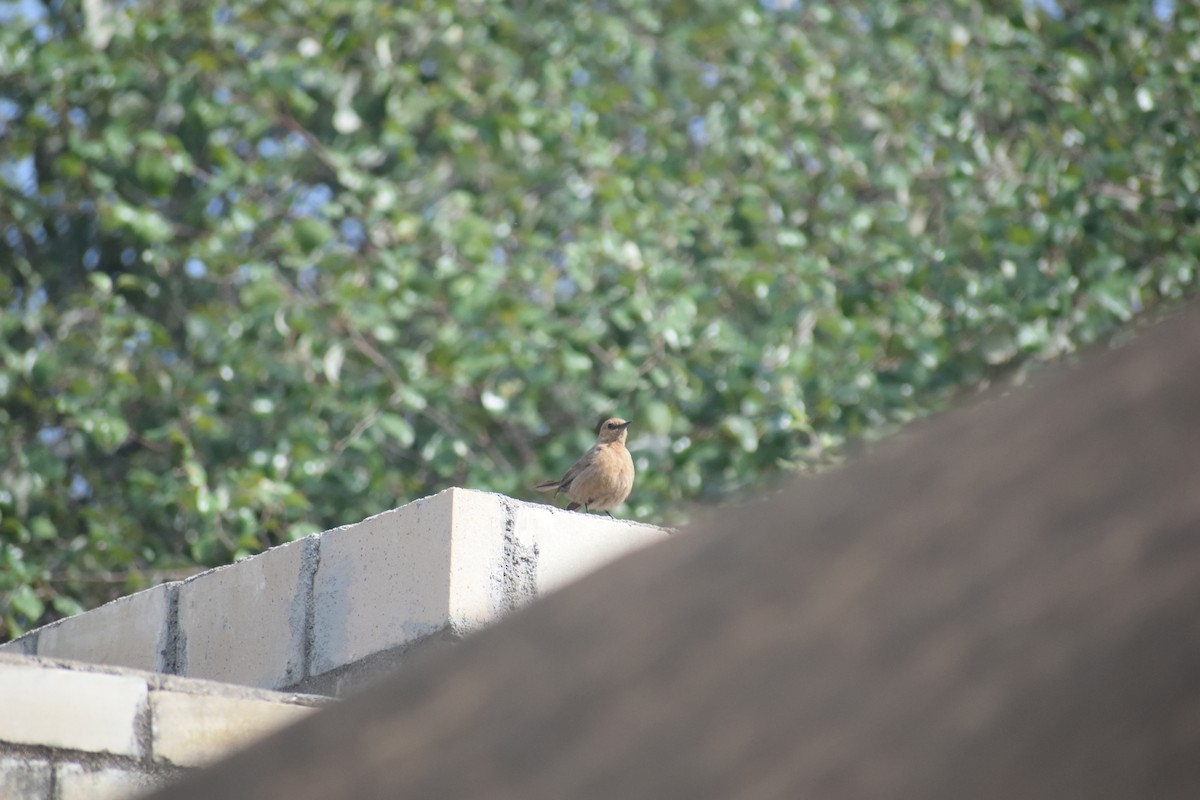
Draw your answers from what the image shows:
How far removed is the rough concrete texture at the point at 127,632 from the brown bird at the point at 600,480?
7.30 ft

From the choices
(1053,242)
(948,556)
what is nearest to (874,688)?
(948,556)

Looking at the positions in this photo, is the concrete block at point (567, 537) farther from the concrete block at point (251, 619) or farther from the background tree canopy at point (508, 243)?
the background tree canopy at point (508, 243)

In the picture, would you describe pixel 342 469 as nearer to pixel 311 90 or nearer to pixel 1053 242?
pixel 311 90

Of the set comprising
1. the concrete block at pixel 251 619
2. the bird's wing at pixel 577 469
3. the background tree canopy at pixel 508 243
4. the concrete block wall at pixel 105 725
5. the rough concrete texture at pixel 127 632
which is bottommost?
the background tree canopy at pixel 508 243

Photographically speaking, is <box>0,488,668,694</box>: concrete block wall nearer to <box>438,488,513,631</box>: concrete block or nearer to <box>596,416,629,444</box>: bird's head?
<box>438,488,513,631</box>: concrete block

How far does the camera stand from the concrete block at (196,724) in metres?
3.02

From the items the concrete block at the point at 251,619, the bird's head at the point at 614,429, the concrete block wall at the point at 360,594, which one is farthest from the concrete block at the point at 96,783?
the bird's head at the point at 614,429

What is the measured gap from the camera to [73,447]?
8.97 metres

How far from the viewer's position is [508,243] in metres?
9.32

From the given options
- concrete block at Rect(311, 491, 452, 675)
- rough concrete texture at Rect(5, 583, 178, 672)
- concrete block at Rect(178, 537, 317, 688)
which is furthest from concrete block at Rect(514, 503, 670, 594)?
rough concrete texture at Rect(5, 583, 178, 672)

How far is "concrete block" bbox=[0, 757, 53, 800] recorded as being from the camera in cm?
281

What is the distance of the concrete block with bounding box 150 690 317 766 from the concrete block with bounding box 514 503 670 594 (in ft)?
2.48

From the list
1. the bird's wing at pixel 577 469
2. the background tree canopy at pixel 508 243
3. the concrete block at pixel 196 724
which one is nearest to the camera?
the concrete block at pixel 196 724

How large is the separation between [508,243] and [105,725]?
656cm
